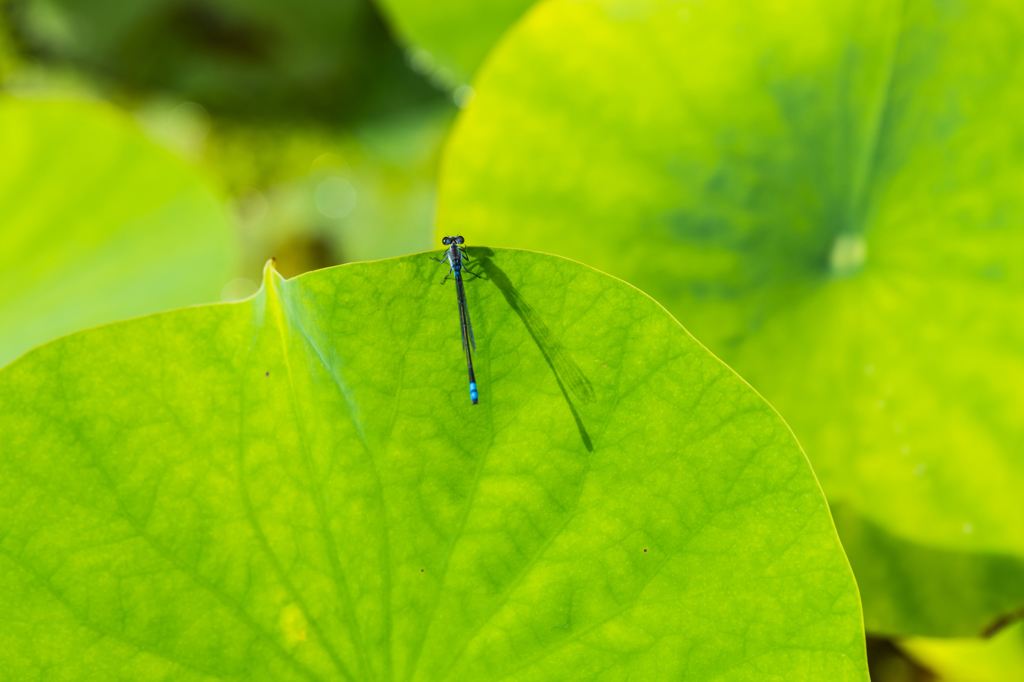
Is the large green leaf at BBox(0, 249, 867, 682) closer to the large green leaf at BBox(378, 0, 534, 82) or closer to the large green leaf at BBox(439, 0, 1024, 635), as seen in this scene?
the large green leaf at BBox(439, 0, 1024, 635)

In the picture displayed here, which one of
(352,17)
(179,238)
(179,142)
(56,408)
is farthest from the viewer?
(179,142)

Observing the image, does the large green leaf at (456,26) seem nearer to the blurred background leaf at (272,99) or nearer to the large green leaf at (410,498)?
the blurred background leaf at (272,99)

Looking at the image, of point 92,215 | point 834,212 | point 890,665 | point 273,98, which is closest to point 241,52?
point 273,98

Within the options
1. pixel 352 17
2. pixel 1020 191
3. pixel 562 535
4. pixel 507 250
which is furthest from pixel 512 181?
pixel 352 17

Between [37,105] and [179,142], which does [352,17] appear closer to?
[179,142]

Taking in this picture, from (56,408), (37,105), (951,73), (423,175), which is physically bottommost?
(56,408)

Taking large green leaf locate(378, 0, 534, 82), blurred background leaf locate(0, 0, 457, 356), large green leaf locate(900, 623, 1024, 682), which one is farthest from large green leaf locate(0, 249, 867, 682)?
blurred background leaf locate(0, 0, 457, 356)

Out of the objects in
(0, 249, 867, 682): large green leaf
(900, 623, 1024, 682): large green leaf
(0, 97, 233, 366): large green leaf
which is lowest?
(900, 623, 1024, 682): large green leaf
